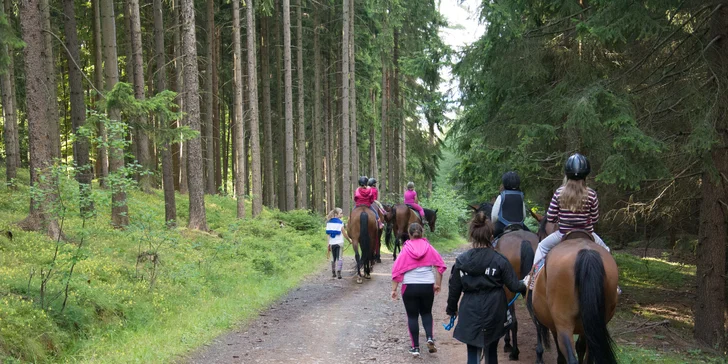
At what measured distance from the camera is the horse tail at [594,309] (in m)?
4.78

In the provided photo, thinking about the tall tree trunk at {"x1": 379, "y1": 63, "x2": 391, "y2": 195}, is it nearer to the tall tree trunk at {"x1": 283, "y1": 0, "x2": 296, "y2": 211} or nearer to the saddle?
the tall tree trunk at {"x1": 283, "y1": 0, "x2": 296, "y2": 211}

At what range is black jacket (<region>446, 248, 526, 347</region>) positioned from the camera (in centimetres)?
551

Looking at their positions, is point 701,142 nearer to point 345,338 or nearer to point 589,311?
point 589,311

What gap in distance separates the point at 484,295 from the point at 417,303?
182cm

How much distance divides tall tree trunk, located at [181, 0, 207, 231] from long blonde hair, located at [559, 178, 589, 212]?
11.7 metres

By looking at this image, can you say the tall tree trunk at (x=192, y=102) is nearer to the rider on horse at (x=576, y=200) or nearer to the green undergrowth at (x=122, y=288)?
the green undergrowth at (x=122, y=288)

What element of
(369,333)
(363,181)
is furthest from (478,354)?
(363,181)

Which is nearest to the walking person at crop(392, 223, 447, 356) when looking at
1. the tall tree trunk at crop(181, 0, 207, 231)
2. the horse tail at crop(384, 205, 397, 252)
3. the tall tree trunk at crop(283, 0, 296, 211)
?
the tall tree trunk at crop(181, 0, 207, 231)

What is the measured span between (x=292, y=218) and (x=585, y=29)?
1624cm

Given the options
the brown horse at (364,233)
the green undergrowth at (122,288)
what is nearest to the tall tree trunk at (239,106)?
the green undergrowth at (122,288)

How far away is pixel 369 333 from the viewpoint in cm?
866

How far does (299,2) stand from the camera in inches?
1001

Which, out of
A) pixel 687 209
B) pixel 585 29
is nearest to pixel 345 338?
pixel 585 29

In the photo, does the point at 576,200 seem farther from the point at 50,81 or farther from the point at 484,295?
the point at 50,81
